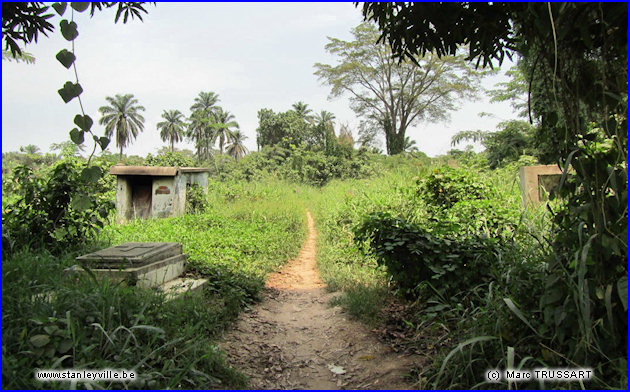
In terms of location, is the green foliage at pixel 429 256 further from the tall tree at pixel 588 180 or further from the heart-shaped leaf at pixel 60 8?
the heart-shaped leaf at pixel 60 8

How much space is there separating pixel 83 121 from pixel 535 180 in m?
6.47

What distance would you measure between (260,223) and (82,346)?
6.95 m

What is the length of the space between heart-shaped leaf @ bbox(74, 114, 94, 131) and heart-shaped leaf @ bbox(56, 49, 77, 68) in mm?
353

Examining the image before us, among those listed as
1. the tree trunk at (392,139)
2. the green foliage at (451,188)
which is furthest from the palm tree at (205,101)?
the green foliage at (451,188)

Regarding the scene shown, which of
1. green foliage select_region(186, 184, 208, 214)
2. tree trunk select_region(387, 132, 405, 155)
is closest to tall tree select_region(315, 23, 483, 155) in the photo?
tree trunk select_region(387, 132, 405, 155)

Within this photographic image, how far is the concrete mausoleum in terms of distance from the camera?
1070cm

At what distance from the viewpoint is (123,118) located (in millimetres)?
49844

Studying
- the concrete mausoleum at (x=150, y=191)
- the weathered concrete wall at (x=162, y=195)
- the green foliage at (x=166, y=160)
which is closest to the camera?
the concrete mausoleum at (x=150, y=191)

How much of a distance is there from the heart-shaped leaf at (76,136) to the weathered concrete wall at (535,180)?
20.2ft

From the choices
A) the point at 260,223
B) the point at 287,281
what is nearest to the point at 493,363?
the point at 287,281

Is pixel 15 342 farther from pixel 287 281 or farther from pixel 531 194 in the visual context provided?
pixel 531 194

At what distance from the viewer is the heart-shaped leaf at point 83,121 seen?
2792mm

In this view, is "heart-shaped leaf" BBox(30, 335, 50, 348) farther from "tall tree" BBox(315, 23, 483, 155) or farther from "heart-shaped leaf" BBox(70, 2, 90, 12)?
"tall tree" BBox(315, 23, 483, 155)

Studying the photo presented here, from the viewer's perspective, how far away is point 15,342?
7.85 ft
